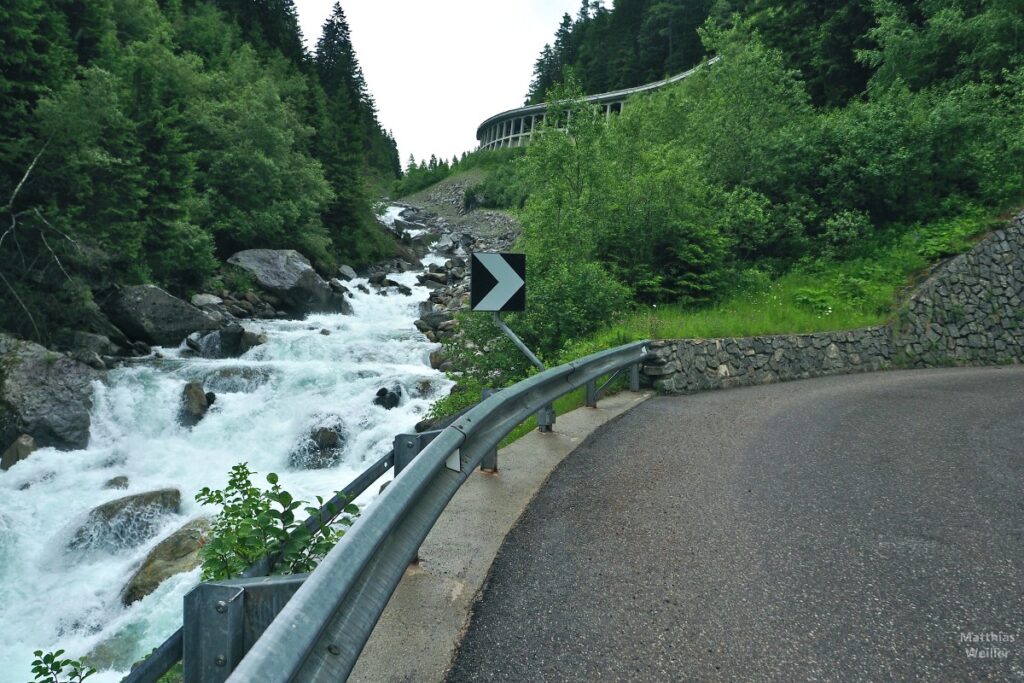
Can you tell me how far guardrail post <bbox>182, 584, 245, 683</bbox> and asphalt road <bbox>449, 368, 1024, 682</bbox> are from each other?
48.0 inches

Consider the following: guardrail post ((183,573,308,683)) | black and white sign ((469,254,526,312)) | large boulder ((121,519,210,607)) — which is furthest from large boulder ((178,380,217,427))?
guardrail post ((183,573,308,683))

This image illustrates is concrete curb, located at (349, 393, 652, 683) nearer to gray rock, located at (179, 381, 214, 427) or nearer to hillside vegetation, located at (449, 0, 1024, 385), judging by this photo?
hillside vegetation, located at (449, 0, 1024, 385)

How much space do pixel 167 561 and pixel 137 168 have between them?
54.3 ft

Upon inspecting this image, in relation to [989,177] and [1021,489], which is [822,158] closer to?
[989,177]

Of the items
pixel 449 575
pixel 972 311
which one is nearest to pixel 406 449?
pixel 449 575

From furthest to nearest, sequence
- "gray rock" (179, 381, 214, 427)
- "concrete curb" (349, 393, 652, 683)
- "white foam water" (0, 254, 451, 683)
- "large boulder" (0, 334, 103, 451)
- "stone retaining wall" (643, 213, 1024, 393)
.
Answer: "gray rock" (179, 381, 214, 427), "large boulder" (0, 334, 103, 451), "stone retaining wall" (643, 213, 1024, 393), "white foam water" (0, 254, 451, 683), "concrete curb" (349, 393, 652, 683)

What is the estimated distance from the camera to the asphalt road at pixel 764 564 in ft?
8.57

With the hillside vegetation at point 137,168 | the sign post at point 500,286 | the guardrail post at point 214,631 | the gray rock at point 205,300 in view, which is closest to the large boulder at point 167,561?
the sign post at point 500,286

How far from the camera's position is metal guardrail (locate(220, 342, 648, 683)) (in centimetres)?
141

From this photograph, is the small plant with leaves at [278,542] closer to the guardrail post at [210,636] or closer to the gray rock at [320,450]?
the guardrail post at [210,636]

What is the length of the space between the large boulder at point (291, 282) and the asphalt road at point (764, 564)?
2103 cm

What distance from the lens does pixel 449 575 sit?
3.36 meters

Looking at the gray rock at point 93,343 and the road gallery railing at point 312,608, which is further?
the gray rock at point 93,343

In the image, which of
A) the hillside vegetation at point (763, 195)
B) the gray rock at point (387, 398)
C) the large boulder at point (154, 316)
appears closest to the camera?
the hillside vegetation at point (763, 195)
